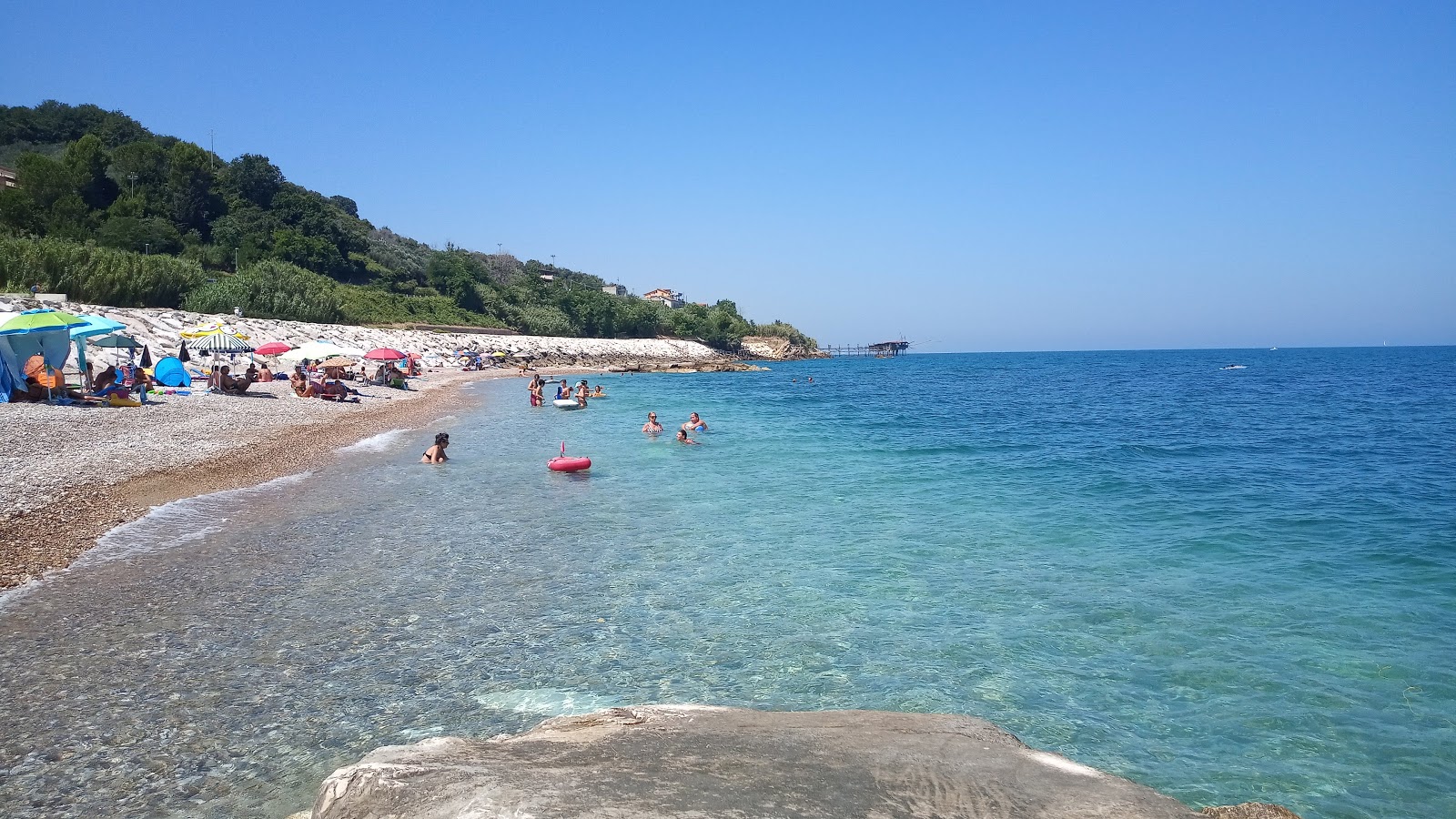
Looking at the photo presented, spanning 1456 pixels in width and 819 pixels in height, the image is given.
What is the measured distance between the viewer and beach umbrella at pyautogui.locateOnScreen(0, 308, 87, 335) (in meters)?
17.9

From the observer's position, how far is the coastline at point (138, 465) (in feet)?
33.1

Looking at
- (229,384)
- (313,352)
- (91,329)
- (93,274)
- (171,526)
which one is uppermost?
(93,274)

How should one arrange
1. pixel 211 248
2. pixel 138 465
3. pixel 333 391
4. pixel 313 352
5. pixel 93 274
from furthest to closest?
pixel 211 248 < pixel 93 274 < pixel 313 352 < pixel 333 391 < pixel 138 465

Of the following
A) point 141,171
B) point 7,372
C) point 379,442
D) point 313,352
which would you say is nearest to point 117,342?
point 7,372

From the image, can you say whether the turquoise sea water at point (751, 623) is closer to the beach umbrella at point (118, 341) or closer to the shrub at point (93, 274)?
the beach umbrella at point (118, 341)

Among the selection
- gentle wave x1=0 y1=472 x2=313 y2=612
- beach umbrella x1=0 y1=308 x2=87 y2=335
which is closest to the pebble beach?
gentle wave x1=0 y1=472 x2=313 y2=612

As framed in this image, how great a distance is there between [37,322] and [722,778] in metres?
21.9

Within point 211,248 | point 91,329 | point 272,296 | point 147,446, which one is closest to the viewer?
point 147,446

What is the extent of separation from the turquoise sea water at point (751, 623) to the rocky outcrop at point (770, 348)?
10638 centimetres

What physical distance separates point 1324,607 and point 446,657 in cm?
933

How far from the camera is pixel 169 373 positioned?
24656mm

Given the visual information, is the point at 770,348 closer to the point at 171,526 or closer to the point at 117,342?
the point at 117,342

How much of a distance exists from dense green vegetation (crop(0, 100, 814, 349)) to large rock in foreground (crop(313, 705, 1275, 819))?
3911 centimetres

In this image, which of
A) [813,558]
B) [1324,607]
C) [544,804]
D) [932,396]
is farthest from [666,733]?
[932,396]
